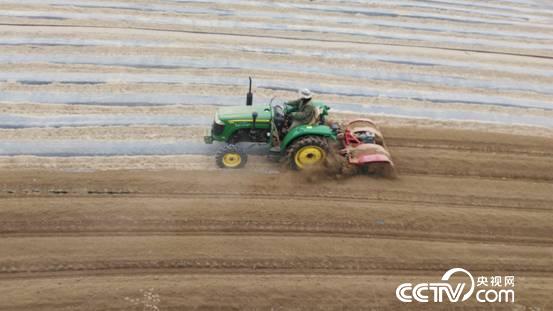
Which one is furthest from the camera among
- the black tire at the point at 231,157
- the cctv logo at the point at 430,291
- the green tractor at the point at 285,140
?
the black tire at the point at 231,157

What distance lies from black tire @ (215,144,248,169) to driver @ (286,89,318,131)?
0.95 metres

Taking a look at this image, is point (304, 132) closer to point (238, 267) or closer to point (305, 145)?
point (305, 145)

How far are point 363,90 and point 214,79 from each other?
3466mm

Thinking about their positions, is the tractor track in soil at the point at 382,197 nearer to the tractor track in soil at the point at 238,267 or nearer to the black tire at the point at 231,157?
the black tire at the point at 231,157

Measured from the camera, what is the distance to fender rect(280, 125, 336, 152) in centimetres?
755

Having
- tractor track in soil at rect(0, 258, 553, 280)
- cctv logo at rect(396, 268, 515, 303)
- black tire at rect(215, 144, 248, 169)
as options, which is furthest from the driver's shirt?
cctv logo at rect(396, 268, 515, 303)

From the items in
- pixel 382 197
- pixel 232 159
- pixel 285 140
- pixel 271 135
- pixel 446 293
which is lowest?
pixel 446 293

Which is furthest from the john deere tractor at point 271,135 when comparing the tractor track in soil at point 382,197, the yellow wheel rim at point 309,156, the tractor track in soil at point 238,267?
the tractor track in soil at point 238,267

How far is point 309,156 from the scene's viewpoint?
7.74m

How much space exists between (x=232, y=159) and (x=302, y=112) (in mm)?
1446

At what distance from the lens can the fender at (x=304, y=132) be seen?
297 inches

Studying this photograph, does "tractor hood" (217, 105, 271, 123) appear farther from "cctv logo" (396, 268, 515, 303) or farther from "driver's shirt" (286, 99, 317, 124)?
"cctv logo" (396, 268, 515, 303)

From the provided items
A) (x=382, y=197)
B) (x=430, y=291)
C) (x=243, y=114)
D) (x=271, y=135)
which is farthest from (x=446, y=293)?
(x=243, y=114)

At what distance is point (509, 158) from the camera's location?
890 cm
